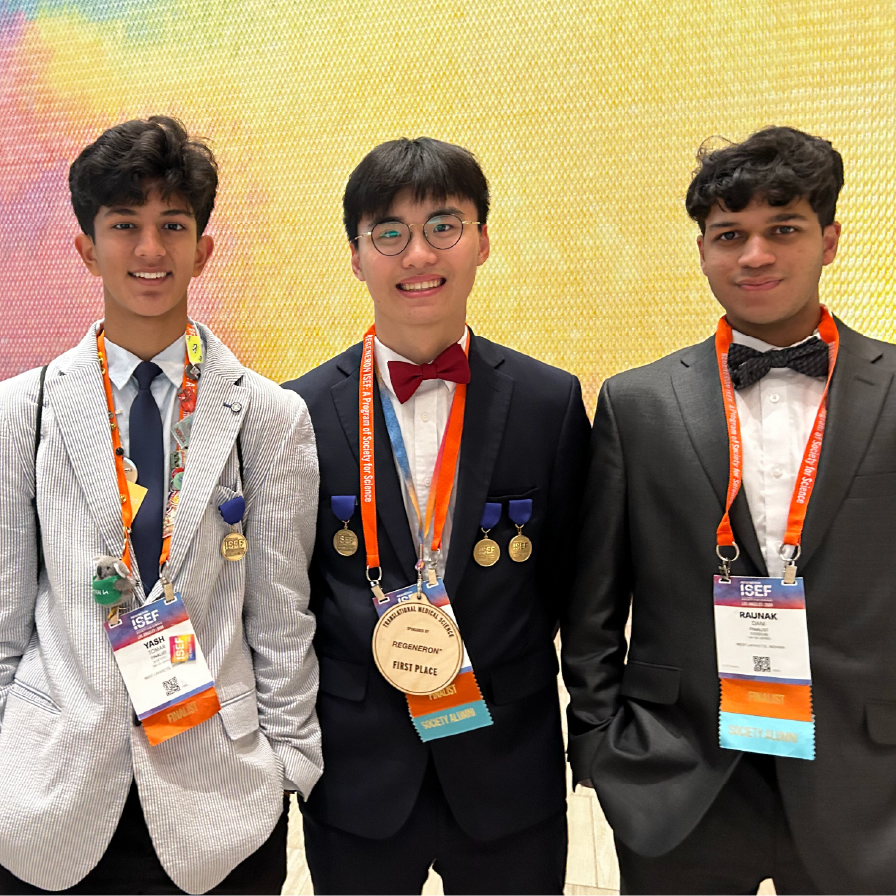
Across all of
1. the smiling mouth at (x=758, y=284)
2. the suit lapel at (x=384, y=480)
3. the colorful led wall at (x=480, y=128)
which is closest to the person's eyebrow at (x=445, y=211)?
the suit lapel at (x=384, y=480)

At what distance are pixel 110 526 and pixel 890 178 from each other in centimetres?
256

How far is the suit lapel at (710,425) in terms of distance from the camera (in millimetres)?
Answer: 1430

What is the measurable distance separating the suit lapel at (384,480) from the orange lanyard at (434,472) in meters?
0.01

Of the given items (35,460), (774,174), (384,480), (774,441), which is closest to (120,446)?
(35,460)

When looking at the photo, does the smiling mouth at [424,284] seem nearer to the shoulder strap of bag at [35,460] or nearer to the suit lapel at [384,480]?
the suit lapel at [384,480]

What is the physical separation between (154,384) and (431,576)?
2.11 ft

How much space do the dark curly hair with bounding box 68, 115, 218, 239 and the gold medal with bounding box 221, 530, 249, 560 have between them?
2.08 ft

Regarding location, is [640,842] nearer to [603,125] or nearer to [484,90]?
[603,125]

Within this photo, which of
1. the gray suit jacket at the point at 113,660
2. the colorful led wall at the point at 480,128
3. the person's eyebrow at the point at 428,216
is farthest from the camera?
the colorful led wall at the point at 480,128

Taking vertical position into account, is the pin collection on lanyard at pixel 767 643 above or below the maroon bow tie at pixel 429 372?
below

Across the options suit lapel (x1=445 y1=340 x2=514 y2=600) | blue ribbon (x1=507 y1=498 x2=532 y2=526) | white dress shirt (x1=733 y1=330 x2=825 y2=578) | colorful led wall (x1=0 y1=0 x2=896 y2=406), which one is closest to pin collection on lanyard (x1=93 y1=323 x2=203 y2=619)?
suit lapel (x1=445 y1=340 x2=514 y2=600)

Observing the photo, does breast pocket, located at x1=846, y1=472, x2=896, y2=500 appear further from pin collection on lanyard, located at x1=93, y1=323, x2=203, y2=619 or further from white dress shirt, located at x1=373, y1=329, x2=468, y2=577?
pin collection on lanyard, located at x1=93, y1=323, x2=203, y2=619

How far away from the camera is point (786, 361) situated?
1.48 meters

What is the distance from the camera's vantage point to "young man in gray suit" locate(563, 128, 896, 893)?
137 cm
